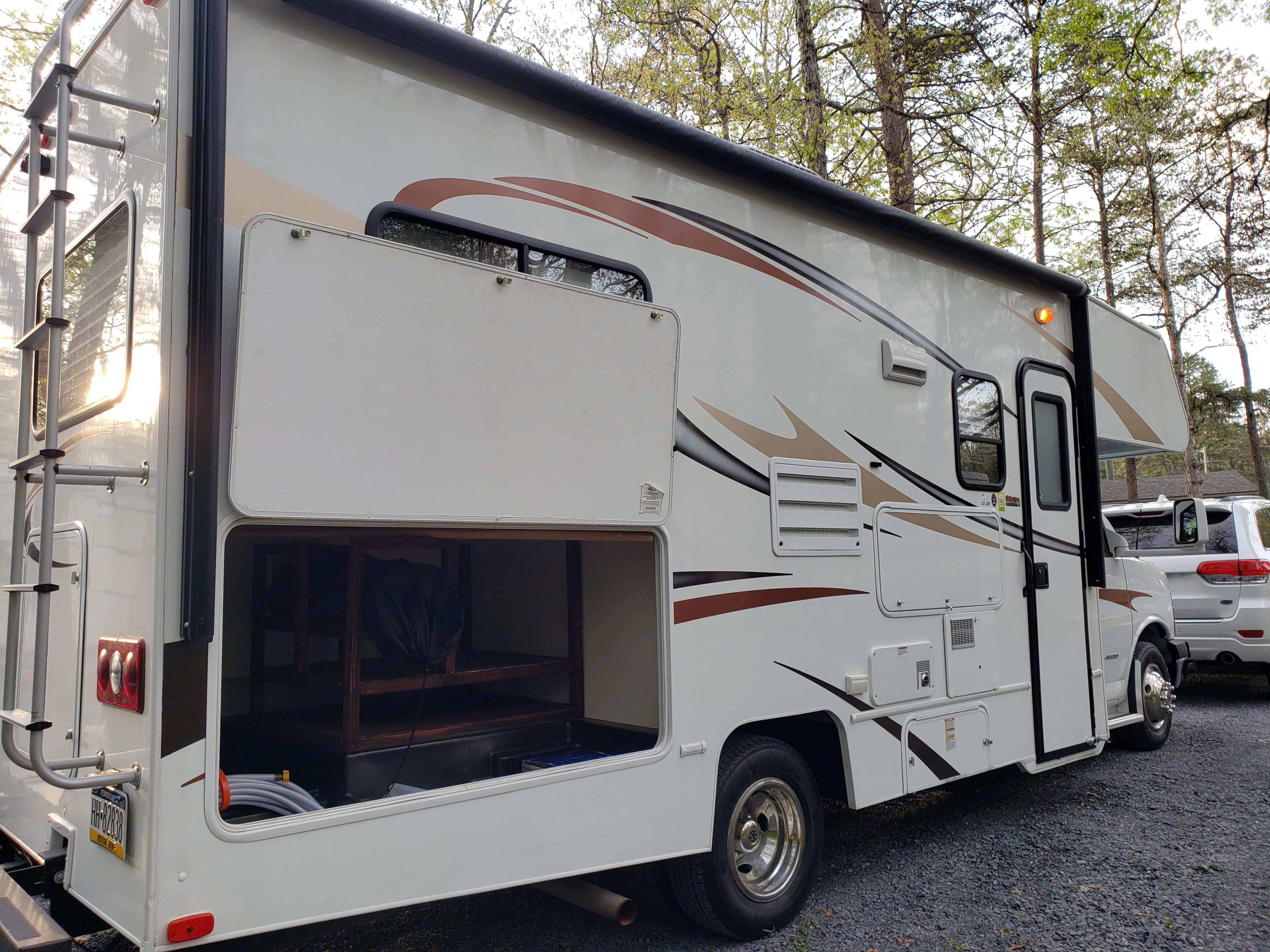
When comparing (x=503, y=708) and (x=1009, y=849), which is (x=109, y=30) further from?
(x=1009, y=849)

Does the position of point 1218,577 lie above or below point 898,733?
above

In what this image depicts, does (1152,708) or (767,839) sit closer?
(767,839)

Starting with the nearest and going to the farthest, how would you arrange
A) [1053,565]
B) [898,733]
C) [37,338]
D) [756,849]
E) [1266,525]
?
[37,338], [756,849], [898,733], [1053,565], [1266,525]

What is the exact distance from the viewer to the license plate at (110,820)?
2.20 m

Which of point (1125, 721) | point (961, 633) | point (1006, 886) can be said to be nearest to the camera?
point (1006, 886)

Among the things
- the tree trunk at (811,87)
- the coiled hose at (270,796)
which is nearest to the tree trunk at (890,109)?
the tree trunk at (811,87)

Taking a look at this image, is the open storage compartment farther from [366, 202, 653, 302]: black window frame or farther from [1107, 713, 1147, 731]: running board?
[1107, 713, 1147, 731]: running board

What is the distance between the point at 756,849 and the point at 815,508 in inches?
54.4

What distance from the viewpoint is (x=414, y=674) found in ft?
11.3

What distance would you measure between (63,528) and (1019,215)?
15.7 meters

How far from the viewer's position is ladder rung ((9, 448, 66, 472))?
6.71 ft

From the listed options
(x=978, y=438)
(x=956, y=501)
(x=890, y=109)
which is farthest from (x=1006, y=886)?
(x=890, y=109)

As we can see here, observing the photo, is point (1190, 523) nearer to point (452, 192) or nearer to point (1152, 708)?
point (1152, 708)

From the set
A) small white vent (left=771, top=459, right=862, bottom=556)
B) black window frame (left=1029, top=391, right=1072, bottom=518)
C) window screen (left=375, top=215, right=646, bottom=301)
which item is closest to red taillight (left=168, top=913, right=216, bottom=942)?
window screen (left=375, top=215, right=646, bottom=301)
